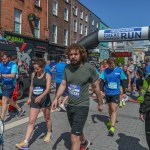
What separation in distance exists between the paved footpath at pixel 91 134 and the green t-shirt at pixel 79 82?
132 centimetres

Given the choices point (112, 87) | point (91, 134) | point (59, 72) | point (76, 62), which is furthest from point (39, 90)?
point (59, 72)

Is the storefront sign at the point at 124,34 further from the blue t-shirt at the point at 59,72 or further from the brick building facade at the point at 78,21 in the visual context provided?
the brick building facade at the point at 78,21

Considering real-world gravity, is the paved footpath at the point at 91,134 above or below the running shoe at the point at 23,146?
below

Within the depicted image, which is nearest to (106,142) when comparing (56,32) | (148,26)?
(148,26)

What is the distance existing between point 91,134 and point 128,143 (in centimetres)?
93

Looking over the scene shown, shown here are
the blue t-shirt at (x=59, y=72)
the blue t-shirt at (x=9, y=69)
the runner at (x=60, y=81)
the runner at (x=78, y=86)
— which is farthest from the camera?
the blue t-shirt at (x=59, y=72)

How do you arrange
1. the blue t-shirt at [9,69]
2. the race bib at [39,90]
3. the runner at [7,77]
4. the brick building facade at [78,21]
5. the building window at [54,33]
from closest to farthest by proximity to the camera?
1. the race bib at [39,90]
2. the runner at [7,77]
3. the blue t-shirt at [9,69]
4. the building window at [54,33]
5. the brick building facade at [78,21]

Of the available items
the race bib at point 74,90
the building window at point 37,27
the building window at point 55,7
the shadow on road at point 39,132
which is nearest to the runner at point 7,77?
the shadow on road at point 39,132

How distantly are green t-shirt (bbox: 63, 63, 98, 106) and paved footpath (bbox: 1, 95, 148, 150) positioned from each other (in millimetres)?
1316

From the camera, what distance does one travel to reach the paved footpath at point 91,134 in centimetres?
522

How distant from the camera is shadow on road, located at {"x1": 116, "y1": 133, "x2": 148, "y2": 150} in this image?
520 cm

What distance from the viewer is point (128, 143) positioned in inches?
215

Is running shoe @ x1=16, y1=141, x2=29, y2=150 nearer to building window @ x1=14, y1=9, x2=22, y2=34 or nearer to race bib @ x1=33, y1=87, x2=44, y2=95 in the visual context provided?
race bib @ x1=33, y1=87, x2=44, y2=95

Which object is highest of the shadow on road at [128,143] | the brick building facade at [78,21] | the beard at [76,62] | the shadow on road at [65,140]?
the brick building facade at [78,21]
